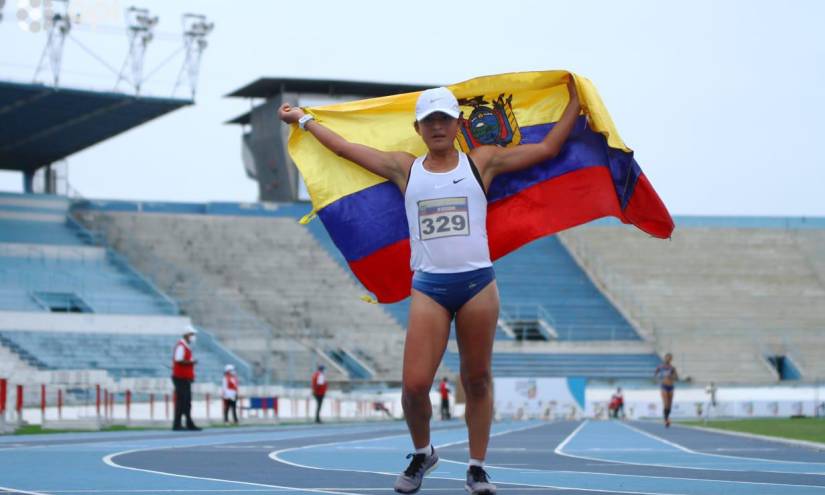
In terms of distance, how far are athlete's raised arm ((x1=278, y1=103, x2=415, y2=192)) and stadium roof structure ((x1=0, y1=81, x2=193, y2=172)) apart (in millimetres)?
33485

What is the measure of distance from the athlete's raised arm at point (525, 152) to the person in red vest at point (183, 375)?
1490 cm

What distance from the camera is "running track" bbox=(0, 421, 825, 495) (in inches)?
332

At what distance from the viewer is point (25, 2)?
139 feet

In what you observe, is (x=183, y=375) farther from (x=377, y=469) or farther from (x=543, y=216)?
(x=543, y=216)

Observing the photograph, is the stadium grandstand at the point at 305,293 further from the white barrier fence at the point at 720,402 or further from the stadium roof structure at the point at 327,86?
the stadium roof structure at the point at 327,86

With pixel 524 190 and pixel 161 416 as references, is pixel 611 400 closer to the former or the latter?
pixel 161 416

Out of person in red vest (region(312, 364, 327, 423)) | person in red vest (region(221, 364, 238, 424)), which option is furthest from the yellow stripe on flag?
person in red vest (region(312, 364, 327, 423))

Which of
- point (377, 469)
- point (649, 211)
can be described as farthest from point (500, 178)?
point (377, 469)

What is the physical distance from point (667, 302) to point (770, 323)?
3.76 m

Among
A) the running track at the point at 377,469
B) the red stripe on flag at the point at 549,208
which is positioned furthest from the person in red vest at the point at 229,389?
the red stripe on flag at the point at 549,208

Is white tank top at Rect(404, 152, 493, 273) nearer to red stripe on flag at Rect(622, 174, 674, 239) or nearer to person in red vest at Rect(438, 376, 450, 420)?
red stripe on flag at Rect(622, 174, 674, 239)

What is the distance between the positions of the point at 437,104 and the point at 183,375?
16.1 m

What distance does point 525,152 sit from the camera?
804 centimetres

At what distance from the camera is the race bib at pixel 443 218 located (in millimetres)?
7484
